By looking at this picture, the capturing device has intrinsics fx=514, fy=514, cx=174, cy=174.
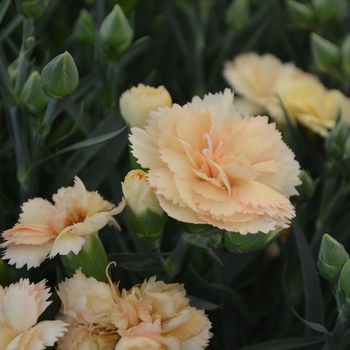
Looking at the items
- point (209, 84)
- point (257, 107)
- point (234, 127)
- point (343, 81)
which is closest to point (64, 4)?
point (209, 84)

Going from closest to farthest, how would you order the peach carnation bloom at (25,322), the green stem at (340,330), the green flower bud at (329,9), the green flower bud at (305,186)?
the peach carnation bloom at (25,322) → the green stem at (340,330) → the green flower bud at (305,186) → the green flower bud at (329,9)

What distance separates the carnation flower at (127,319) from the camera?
0.40 m

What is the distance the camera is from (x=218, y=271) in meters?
0.60

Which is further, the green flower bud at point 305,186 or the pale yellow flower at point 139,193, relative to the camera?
the green flower bud at point 305,186

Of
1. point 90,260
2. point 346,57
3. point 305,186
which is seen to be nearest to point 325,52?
point 346,57

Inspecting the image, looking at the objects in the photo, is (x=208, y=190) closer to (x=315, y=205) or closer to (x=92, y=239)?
(x=92, y=239)

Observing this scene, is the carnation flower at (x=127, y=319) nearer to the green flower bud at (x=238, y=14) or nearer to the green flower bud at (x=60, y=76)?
the green flower bud at (x=60, y=76)

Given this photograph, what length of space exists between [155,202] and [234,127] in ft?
0.32

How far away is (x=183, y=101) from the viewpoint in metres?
0.85

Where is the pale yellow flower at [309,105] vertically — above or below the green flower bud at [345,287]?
above

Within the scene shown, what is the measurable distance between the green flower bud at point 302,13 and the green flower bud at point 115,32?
0.37m

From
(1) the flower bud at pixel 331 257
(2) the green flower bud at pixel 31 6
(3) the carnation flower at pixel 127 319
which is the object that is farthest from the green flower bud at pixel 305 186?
(2) the green flower bud at pixel 31 6

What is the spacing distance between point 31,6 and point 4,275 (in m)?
0.27

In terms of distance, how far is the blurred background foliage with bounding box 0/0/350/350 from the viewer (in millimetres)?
549
